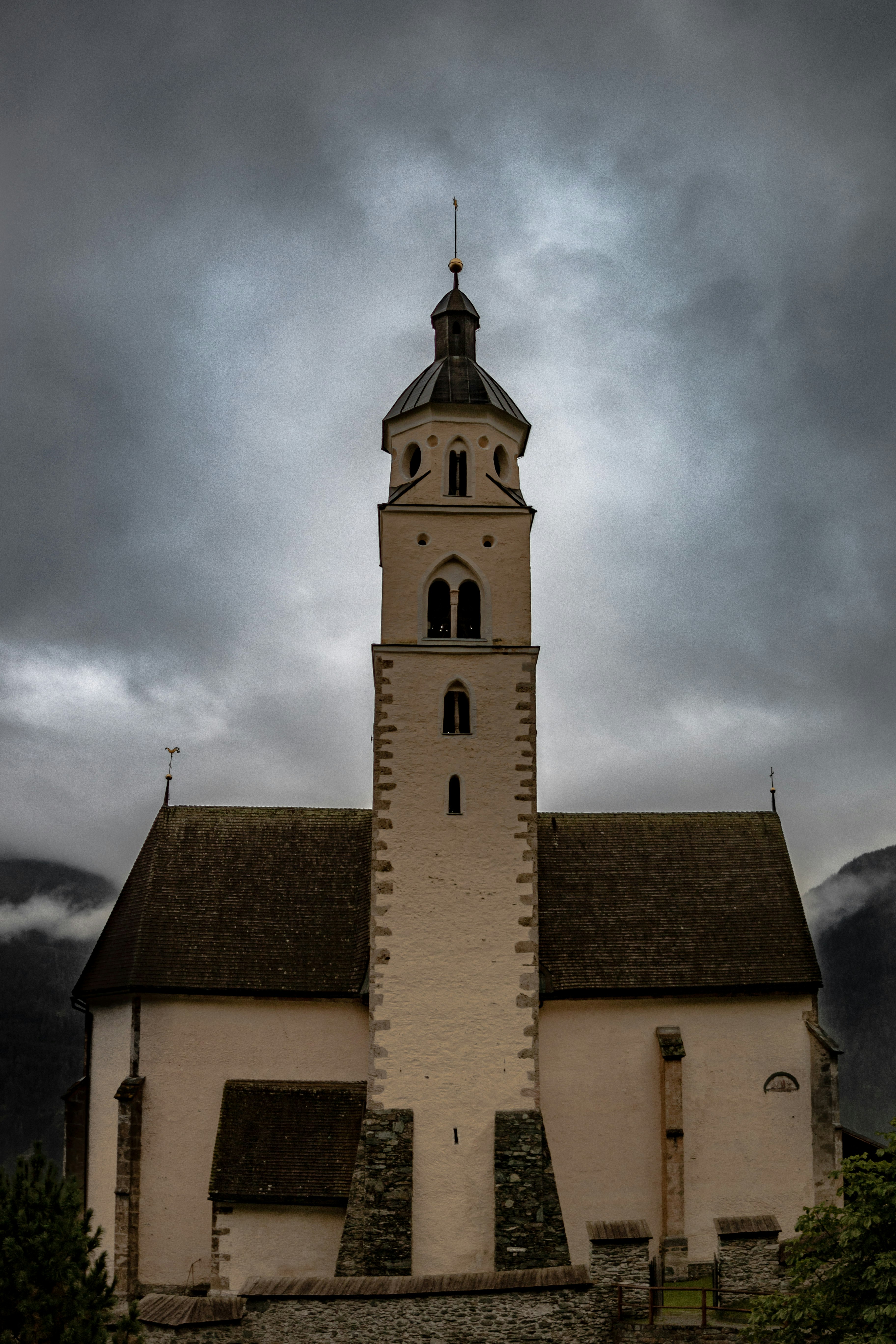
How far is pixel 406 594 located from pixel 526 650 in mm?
2948

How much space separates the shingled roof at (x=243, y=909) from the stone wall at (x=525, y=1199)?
15.9 ft

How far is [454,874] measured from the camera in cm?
2533

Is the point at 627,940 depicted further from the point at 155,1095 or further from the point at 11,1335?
the point at 11,1335

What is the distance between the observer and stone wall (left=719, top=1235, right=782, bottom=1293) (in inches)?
680

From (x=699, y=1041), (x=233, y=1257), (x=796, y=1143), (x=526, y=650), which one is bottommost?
(x=233, y=1257)

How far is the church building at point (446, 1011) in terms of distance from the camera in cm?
2405

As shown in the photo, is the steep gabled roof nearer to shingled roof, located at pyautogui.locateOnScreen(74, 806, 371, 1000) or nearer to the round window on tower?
the round window on tower

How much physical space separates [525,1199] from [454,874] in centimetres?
639

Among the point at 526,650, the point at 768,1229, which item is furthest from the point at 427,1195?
the point at 526,650

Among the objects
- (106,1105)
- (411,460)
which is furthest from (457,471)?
(106,1105)

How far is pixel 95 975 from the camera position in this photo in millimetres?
28422

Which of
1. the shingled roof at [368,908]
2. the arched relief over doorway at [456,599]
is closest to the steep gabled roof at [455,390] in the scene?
the arched relief over doorway at [456,599]

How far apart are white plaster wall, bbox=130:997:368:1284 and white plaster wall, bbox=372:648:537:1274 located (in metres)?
2.68

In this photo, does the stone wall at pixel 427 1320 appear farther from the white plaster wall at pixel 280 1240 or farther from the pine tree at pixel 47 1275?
the white plaster wall at pixel 280 1240
